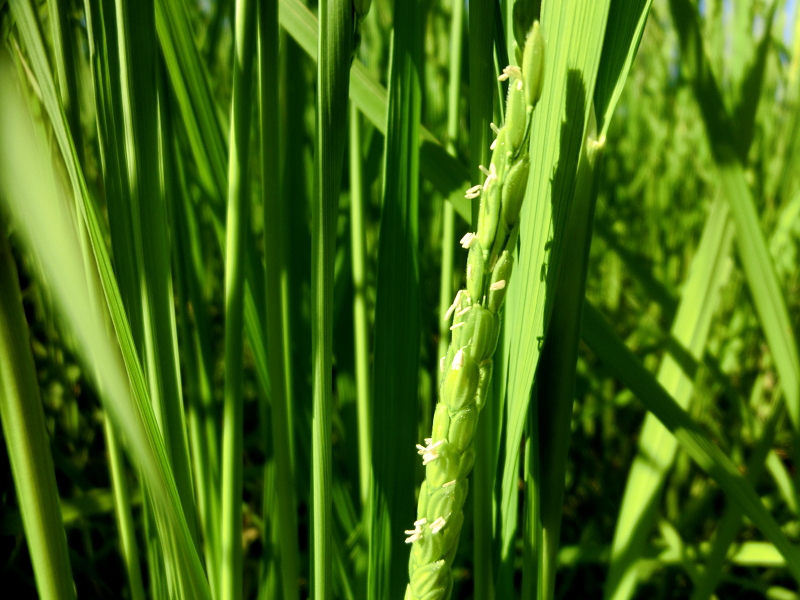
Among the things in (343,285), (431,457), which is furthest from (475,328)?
(343,285)

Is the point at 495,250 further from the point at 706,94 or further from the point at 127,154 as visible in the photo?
the point at 706,94

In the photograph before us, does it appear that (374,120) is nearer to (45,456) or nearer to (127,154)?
(127,154)

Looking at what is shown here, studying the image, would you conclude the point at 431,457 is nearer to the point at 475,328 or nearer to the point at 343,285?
the point at 475,328

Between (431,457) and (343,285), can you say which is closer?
(431,457)

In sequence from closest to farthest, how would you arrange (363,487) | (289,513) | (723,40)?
(289,513)
(363,487)
(723,40)

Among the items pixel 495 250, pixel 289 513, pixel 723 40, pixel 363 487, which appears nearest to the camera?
pixel 495 250

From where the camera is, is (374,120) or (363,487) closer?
(374,120)

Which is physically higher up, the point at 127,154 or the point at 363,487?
the point at 127,154

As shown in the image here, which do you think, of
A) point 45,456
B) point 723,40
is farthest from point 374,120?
point 723,40

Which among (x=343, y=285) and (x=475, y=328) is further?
(x=343, y=285)

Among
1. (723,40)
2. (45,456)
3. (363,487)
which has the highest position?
(723,40)
